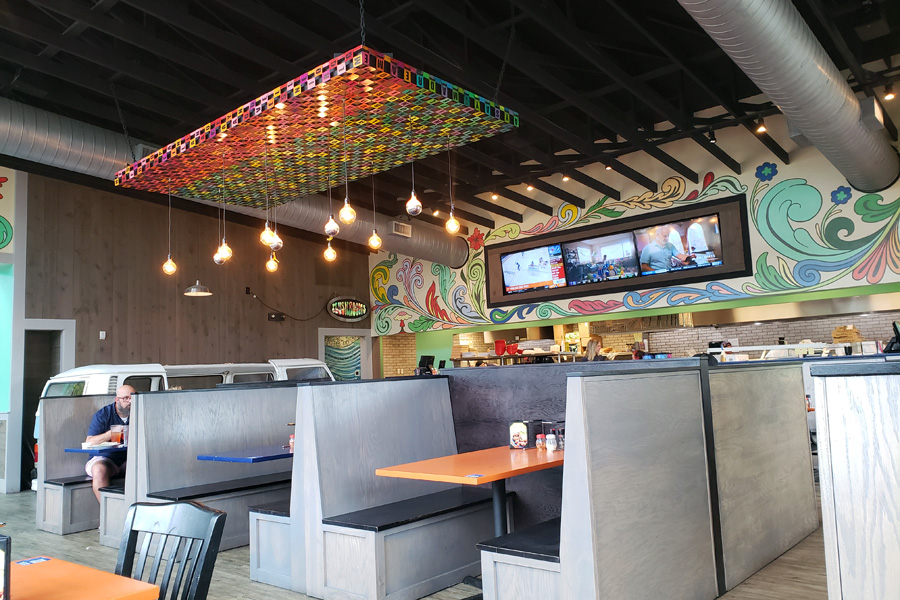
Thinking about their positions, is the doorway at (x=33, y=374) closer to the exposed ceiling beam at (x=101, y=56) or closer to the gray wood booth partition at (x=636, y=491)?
the exposed ceiling beam at (x=101, y=56)

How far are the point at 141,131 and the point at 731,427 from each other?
7.87 meters

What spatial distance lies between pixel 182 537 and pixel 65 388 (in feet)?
23.9

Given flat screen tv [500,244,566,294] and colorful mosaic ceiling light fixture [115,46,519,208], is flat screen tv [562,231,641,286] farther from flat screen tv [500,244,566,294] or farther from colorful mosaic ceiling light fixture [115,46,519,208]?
colorful mosaic ceiling light fixture [115,46,519,208]

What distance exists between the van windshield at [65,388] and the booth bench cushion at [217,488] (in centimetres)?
348

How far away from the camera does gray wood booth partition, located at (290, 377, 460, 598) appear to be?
4.19 meters

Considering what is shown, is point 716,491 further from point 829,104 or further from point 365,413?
point 829,104

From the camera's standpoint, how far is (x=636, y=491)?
3.34 meters

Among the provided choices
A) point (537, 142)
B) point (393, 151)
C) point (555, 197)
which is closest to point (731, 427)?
point (393, 151)

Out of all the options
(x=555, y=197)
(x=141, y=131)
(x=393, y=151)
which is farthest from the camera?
(x=555, y=197)

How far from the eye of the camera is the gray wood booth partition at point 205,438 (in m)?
5.33

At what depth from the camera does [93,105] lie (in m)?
7.89

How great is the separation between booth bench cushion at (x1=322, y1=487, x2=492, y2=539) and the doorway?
22.4 ft

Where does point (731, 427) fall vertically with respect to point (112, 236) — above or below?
below

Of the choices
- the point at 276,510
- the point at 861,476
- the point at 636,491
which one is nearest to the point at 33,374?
the point at 276,510
